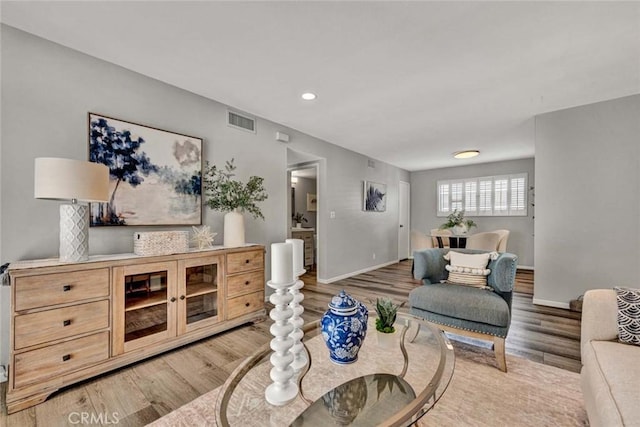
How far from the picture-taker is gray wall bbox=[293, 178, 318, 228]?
670 cm

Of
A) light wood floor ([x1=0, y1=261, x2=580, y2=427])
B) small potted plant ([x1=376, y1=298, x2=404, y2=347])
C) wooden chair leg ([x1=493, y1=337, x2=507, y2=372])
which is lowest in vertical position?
light wood floor ([x1=0, y1=261, x2=580, y2=427])

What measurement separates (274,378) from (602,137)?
4212 mm

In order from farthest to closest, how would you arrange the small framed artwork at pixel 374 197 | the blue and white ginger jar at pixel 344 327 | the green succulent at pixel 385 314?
the small framed artwork at pixel 374 197 → the green succulent at pixel 385 314 → the blue and white ginger jar at pixel 344 327

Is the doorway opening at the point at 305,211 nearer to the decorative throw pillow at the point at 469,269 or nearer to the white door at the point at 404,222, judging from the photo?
the white door at the point at 404,222

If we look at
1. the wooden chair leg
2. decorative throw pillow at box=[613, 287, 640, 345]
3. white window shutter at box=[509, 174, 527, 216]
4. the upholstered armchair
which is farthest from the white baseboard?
decorative throw pillow at box=[613, 287, 640, 345]

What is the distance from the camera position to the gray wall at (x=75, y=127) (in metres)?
1.81

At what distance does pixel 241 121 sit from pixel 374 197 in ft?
11.1

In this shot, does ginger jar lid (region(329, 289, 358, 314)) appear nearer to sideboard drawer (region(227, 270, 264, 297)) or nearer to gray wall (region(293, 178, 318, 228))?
sideboard drawer (region(227, 270, 264, 297))

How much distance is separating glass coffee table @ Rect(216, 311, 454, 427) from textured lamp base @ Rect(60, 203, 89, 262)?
1.46 meters

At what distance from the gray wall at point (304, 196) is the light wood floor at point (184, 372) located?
3660 mm

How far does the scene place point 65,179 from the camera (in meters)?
1.65

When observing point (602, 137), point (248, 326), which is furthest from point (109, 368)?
point (602, 137)

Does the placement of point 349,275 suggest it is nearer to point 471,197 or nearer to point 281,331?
point 471,197

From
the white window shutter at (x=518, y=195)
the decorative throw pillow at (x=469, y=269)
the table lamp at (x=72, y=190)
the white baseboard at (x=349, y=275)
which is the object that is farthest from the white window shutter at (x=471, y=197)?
the table lamp at (x=72, y=190)
